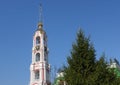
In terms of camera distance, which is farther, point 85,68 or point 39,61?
point 39,61

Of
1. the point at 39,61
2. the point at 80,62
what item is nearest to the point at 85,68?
the point at 80,62

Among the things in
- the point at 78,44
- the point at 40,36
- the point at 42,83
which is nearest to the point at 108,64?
the point at 78,44

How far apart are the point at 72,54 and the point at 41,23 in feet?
185

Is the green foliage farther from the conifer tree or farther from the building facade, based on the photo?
the building facade

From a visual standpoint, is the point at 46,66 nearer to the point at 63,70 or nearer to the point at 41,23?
the point at 41,23

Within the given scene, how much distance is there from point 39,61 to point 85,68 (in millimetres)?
51652

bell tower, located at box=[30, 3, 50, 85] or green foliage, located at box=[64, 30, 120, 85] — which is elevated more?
bell tower, located at box=[30, 3, 50, 85]

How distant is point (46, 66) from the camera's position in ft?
244

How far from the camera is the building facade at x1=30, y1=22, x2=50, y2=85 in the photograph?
72.8 m

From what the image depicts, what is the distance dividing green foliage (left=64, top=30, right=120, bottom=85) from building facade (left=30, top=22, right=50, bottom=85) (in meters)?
47.9

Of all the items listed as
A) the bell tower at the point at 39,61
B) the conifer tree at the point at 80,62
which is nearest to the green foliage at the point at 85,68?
the conifer tree at the point at 80,62

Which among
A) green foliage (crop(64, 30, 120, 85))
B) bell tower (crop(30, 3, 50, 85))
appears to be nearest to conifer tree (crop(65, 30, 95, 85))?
green foliage (crop(64, 30, 120, 85))

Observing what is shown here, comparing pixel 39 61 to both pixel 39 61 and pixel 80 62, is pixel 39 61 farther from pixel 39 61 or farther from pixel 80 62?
pixel 80 62

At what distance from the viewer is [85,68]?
77.5 ft
